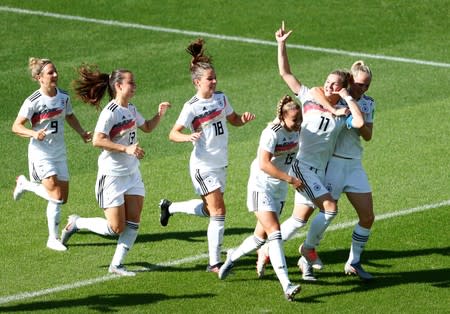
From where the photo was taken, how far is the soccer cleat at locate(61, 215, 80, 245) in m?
15.0

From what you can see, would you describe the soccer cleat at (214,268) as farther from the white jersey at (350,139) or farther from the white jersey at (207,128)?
the white jersey at (350,139)

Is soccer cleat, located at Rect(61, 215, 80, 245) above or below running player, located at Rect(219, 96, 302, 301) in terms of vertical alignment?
below

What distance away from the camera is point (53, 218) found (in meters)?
15.1

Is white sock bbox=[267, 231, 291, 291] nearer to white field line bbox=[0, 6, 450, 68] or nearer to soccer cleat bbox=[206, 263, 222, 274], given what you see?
soccer cleat bbox=[206, 263, 222, 274]

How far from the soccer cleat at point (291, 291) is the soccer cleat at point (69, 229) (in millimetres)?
3333

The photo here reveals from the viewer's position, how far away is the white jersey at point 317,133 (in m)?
13.4

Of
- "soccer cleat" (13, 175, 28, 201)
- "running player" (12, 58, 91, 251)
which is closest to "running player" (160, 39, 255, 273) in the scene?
"running player" (12, 58, 91, 251)

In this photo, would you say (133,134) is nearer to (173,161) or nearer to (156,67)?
(173,161)

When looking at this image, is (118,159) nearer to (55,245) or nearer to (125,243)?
(125,243)

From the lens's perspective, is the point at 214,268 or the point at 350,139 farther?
the point at 214,268

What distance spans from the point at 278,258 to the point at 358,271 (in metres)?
1.28

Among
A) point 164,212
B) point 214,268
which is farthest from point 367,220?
point 164,212

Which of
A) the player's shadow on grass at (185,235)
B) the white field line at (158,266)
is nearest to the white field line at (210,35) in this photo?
the white field line at (158,266)

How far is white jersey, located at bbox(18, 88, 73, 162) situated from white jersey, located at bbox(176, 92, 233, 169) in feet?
6.55
